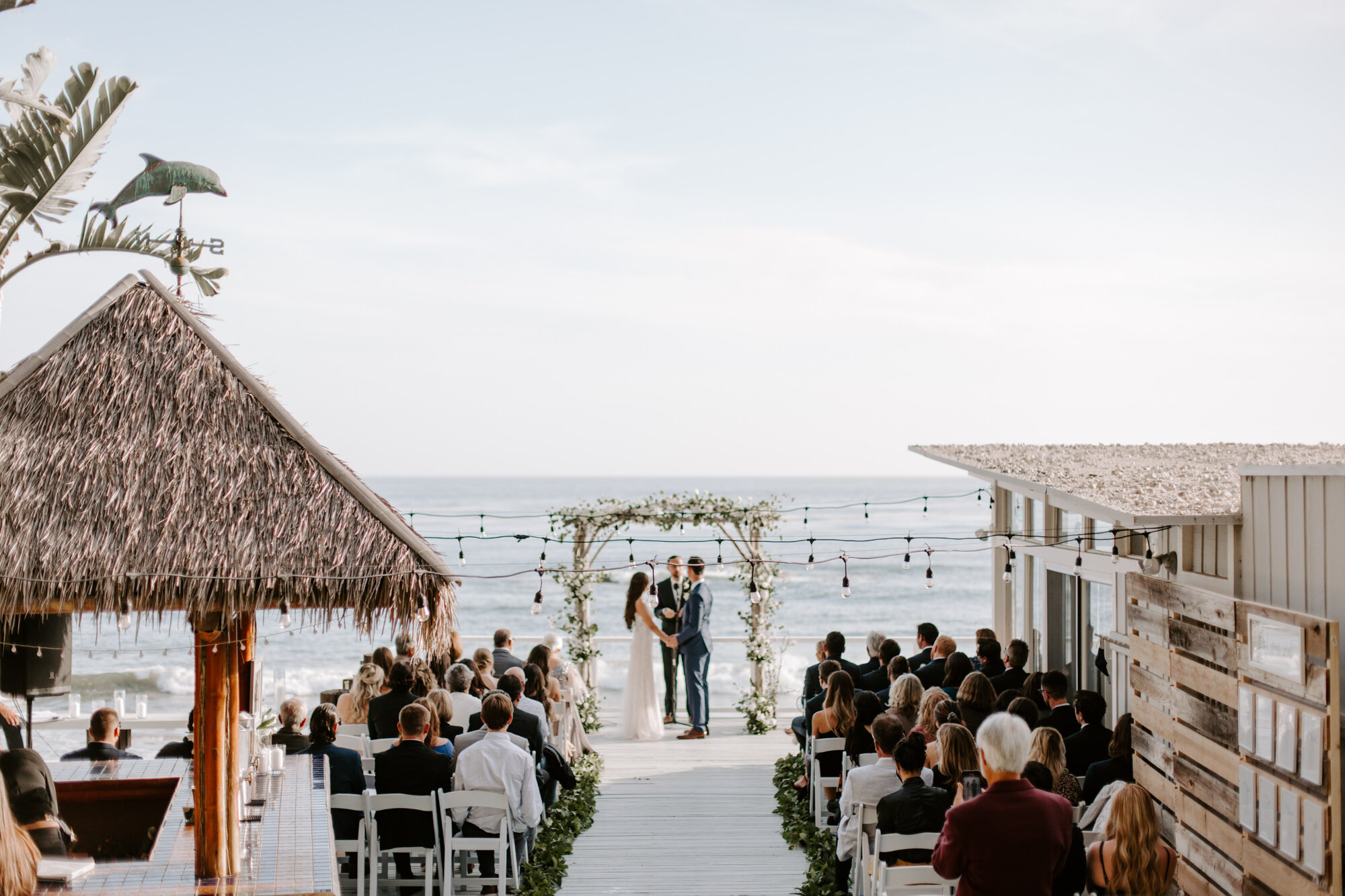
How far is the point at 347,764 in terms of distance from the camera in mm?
6859

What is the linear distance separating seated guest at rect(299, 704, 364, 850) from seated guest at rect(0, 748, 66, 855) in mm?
1565

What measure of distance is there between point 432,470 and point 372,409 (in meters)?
99.2

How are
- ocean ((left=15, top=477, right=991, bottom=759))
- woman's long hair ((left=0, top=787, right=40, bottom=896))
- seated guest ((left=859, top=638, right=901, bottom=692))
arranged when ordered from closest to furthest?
woman's long hair ((left=0, top=787, right=40, bottom=896)) → seated guest ((left=859, top=638, right=901, bottom=692)) → ocean ((left=15, top=477, right=991, bottom=759))

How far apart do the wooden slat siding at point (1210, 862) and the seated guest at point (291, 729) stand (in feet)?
18.6

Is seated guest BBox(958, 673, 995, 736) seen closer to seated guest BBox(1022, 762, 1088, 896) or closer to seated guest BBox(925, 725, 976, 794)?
seated guest BBox(925, 725, 976, 794)

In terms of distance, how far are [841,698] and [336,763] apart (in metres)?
3.56

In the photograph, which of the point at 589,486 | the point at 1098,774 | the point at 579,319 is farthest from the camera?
the point at 589,486

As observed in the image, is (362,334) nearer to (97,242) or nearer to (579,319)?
(579,319)

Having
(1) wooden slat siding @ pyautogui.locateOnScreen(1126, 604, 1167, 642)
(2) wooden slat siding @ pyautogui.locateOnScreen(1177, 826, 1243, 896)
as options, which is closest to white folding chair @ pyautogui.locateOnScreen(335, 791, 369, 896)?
(2) wooden slat siding @ pyautogui.locateOnScreen(1177, 826, 1243, 896)

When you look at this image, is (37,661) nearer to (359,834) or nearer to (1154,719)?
(359,834)

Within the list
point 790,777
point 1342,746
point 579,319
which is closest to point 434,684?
point 790,777

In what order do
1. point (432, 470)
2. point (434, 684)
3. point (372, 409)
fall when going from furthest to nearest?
1. point (432, 470)
2. point (372, 409)
3. point (434, 684)

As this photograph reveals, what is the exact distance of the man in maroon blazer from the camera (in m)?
4.10

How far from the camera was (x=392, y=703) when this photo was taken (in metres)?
8.02
